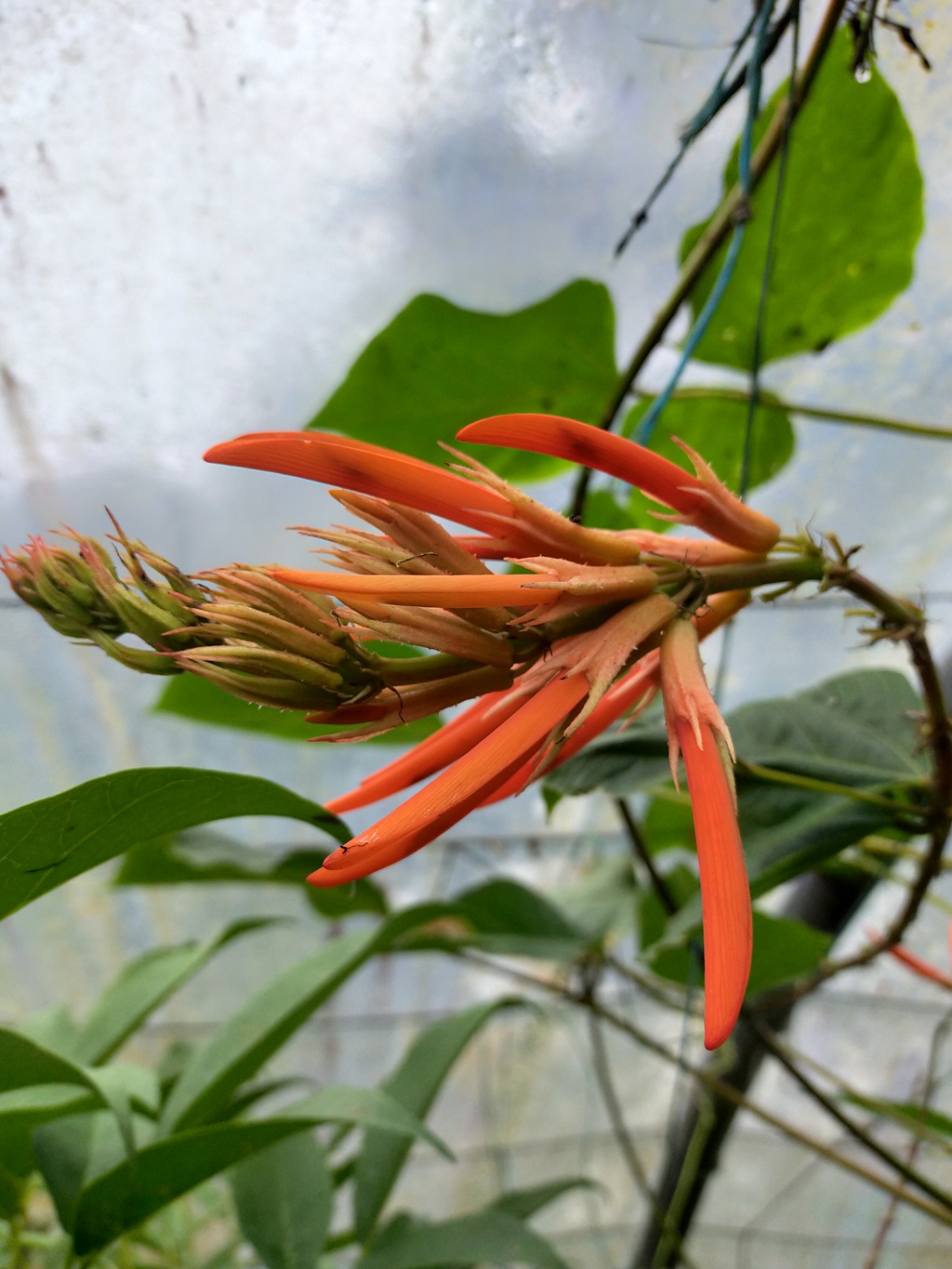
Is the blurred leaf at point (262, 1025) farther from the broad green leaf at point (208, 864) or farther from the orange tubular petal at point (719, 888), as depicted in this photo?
the orange tubular petal at point (719, 888)

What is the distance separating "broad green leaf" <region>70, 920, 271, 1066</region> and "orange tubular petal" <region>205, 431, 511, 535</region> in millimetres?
388

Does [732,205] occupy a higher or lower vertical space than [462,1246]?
higher

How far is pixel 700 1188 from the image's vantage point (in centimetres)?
78

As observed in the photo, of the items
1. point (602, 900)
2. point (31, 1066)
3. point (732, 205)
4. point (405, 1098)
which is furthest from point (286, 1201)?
point (732, 205)

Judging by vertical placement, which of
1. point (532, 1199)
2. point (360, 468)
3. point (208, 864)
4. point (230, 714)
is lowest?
point (532, 1199)

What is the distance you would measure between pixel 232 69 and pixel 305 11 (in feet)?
0.17

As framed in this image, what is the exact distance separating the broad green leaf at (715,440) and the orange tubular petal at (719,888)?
1.07 feet

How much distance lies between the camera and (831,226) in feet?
1.38

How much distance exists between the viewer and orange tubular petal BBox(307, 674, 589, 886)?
0.56ft

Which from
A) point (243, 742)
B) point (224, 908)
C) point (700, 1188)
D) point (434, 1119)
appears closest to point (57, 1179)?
point (243, 742)

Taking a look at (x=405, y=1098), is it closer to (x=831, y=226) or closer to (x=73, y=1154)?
(x=73, y=1154)

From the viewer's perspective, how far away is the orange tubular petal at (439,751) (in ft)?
0.69

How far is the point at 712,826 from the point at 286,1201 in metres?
0.39

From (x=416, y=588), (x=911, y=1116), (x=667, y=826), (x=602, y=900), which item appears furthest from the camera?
(x=602, y=900)
